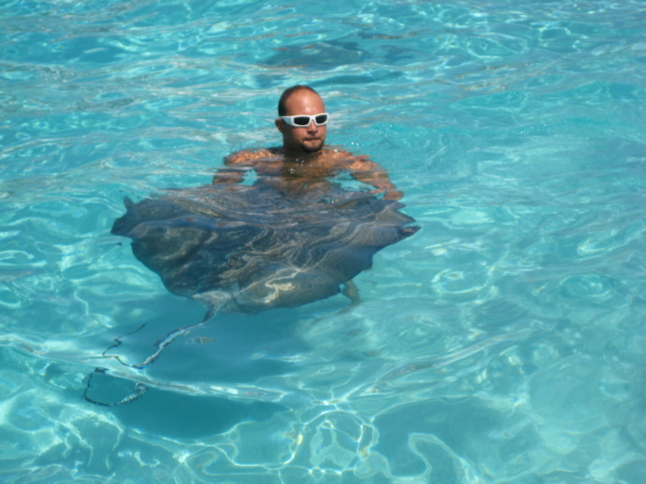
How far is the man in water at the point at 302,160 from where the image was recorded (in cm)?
529

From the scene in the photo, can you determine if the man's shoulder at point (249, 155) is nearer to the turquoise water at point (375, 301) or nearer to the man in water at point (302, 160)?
the man in water at point (302, 160)

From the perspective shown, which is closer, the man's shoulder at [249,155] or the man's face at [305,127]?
the man's face at [305,127]

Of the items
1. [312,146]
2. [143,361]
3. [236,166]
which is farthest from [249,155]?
[143,361]

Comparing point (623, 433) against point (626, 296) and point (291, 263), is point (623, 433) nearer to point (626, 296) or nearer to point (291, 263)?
point (626, 296)

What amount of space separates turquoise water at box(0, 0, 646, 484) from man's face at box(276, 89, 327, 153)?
88 cm

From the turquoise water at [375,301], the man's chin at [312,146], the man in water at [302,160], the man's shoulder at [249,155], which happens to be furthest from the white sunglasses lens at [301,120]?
the turquoise water at [375,301]

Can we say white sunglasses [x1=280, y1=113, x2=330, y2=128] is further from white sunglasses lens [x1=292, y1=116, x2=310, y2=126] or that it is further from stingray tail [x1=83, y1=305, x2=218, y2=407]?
stingray tail [x1=83, y1=305, x2=218, y2=407]

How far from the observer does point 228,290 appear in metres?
3.72

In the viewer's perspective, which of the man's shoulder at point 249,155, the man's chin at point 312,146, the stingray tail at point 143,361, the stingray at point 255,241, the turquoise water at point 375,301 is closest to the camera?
the turquoise water at point 375,301

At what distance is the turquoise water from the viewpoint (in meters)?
3.11

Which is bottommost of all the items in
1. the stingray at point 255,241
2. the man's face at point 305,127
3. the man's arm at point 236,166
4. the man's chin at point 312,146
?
the man's arm at point 236,166

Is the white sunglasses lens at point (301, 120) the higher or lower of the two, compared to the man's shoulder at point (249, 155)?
higher

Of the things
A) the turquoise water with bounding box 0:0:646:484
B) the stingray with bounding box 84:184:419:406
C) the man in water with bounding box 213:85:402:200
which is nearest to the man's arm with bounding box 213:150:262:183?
the man in water with bounding box 213:85:402:200

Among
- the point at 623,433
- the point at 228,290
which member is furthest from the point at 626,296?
the point at 228,290
